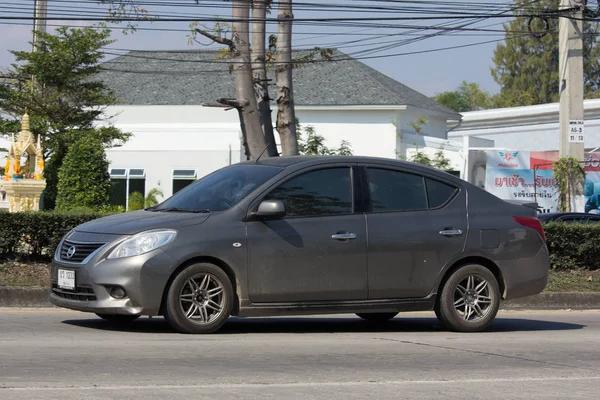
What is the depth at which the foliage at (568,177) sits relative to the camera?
21391 millimetres

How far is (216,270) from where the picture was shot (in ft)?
29.6

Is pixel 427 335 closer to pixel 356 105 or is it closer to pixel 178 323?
pixel 178 323

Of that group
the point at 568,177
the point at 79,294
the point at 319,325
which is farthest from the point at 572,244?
the point at 79,294

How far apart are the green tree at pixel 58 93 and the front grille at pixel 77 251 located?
2857 centimetres

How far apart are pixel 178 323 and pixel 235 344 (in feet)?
2.11

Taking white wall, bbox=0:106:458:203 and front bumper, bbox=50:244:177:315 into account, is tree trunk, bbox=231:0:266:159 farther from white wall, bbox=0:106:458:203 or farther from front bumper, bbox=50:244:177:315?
white wall, bbox=0:106:458:203

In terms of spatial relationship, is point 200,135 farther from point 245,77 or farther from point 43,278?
point 43,278

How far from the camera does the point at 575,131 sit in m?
21.5

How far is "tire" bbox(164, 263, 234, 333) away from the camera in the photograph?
888 centimetres

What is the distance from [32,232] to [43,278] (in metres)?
0.83

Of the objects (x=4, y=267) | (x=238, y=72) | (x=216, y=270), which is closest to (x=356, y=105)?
(x=238, y=72)

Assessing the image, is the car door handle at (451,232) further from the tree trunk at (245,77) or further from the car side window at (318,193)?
the tree trunk at (245,77)

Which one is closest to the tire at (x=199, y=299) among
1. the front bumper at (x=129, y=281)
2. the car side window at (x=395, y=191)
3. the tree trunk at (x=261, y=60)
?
the front bumper at (x=129, y=281)

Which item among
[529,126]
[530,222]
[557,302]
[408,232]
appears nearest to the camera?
[408,232]
